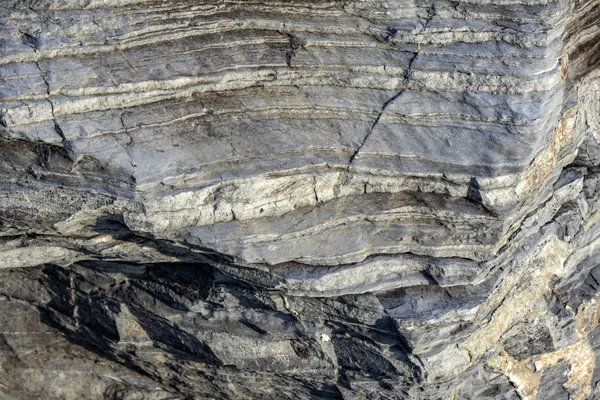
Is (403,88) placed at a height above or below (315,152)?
above

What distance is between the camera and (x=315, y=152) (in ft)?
25.1

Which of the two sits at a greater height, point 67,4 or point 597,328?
point 67,4

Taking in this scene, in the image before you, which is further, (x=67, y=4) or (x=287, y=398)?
(x=287, y=398)

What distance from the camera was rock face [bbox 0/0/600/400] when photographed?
7.45 meters

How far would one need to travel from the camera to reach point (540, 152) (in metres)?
7.90

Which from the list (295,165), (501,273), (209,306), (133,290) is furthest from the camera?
(133,290)

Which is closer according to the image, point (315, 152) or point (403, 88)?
point (315, 152)

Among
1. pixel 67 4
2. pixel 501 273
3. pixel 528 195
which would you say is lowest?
pixel 501 273

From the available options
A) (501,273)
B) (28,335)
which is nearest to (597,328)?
(501,273)

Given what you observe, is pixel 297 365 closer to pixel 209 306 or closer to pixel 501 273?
pixel 209 306

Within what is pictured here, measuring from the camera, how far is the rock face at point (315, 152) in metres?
7.45

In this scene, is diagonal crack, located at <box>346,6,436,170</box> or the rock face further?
diagonal crack, located at <box>346,6,436,170</box>

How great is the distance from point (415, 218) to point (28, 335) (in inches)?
250

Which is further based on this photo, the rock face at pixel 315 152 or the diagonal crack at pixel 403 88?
the diagonal crack at pixel 403 88
